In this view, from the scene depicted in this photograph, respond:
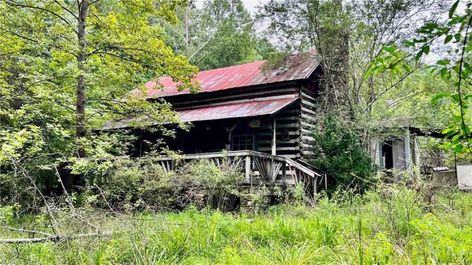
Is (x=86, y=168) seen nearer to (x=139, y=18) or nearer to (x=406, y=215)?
(x=139, y=18)

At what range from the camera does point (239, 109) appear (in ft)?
50.6

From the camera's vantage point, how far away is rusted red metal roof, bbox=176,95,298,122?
46.4 ft

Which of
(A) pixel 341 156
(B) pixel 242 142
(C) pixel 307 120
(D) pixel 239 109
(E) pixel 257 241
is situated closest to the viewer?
(E) pixel 257 241

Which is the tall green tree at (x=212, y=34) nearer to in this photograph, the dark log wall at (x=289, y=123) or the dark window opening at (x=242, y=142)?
the dark log wall at (x=289, y=123)

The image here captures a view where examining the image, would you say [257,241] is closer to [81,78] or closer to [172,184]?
[172,184]

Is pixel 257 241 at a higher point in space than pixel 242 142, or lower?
lower

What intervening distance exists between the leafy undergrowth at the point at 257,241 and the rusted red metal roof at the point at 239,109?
7.68 m

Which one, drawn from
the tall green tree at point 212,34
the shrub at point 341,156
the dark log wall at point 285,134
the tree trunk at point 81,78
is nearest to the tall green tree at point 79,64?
the tree trunk at point 81,78

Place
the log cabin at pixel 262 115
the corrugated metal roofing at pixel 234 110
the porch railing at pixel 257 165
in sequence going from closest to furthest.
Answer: the porch railing at pixel 257 165 < the corrugated metal roofing at pixel 234 110 < the log cabin at pixel 262 115

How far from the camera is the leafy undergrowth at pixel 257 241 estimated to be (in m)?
4.04

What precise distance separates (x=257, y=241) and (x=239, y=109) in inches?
395

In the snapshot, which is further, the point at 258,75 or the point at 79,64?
the point at 258,75

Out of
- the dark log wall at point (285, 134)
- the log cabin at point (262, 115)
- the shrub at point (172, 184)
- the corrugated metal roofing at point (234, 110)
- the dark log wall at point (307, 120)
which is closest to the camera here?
the shrub at point (172, 184)

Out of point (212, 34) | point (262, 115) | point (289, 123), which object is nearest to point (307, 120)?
point (289, 123)
